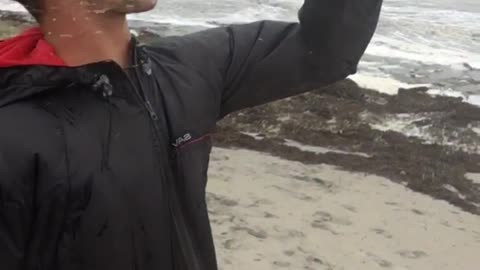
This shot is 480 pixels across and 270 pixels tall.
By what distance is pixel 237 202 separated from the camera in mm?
5777

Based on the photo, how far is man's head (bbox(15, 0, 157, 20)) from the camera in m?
1.44

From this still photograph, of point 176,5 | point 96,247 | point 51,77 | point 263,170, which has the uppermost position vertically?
point 51,77

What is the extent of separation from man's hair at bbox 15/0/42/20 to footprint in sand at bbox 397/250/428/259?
3982 mm

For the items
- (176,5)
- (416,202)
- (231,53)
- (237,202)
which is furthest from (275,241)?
(176,5)

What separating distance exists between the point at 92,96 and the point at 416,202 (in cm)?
511

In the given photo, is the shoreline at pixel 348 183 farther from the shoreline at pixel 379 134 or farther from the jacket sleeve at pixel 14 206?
the jacket sleeve at pixel 14 206

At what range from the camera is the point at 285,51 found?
5.80ft

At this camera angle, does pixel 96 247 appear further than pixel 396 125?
No

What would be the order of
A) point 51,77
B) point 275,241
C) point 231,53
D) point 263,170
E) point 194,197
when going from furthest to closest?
point 263,170 < point 275,241 < point 231,53 < point 194,197 < point 51,77

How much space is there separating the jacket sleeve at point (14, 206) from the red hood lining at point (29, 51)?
15 cm

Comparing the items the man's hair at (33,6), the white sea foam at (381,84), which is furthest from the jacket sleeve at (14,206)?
the white sea foam at (381,84)

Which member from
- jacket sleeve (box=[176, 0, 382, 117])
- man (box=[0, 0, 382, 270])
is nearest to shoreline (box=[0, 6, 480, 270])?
jacket sleeve (box=[176, 0, 382, 117])

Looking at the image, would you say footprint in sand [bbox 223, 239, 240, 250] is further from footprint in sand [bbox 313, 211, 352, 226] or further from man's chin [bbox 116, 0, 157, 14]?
man's chin [bbox 116, 0, 157, 14]

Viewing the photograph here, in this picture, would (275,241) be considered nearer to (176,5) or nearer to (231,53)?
(231,53)
